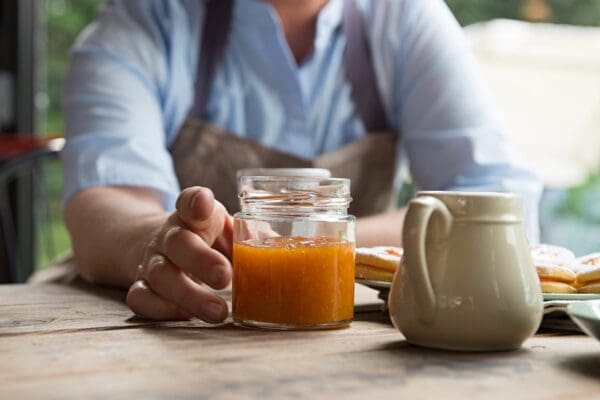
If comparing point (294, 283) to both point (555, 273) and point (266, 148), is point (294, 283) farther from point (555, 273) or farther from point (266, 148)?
point (266, 148)

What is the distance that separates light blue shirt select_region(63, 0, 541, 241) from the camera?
1548mm

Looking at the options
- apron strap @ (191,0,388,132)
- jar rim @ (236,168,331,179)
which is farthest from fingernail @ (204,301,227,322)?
apron strap @ (191,0,388,132)

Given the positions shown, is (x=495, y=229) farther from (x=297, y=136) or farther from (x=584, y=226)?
(x=584, y=226)

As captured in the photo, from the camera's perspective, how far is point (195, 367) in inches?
27.6

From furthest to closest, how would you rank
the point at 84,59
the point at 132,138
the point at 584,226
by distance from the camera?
the point at 584,226 → the point at 84,59 → the point at 132,138

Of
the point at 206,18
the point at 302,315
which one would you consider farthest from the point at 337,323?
the point at 206,18

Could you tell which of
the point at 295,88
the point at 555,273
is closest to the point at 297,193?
the point at 555,273

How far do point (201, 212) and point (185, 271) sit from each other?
2.5 inches

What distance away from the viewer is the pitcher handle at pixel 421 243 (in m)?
0.76

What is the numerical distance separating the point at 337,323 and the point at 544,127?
3.91 m

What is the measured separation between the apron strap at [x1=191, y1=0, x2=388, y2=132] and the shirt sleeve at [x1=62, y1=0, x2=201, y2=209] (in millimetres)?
26

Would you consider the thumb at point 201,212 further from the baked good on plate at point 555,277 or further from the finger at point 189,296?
the baked good on plate at point 555,277

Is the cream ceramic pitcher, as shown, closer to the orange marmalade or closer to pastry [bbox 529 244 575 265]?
the orange marmalade

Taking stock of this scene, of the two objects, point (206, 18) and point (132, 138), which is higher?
point (206, 18)
